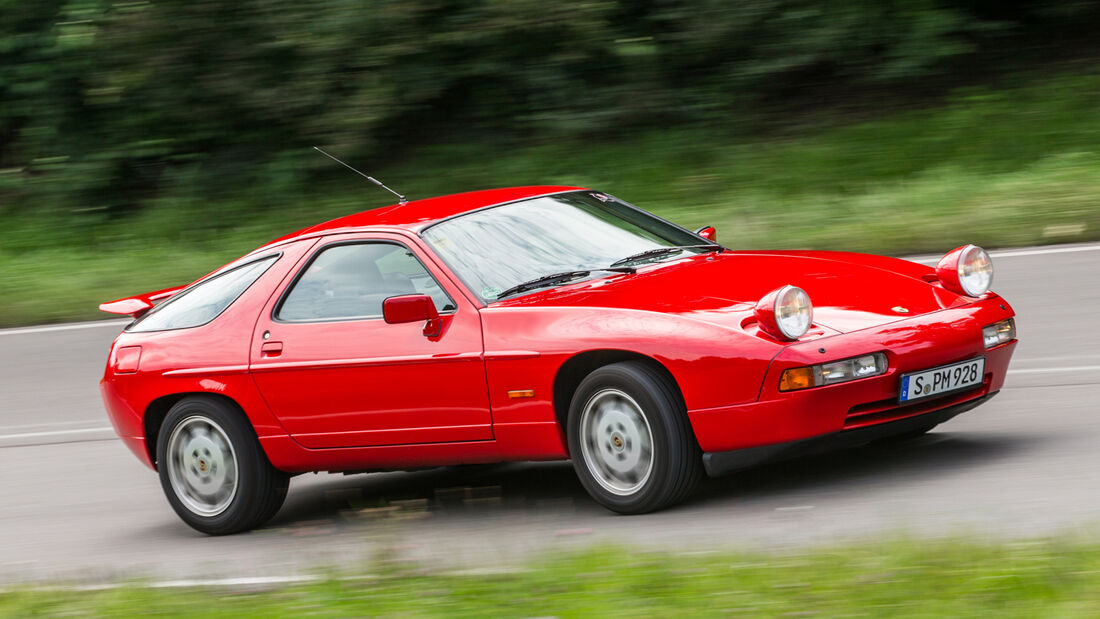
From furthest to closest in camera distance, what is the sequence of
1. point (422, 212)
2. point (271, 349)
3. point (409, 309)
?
point (422, 212), point (271, 349), point (409, 309)

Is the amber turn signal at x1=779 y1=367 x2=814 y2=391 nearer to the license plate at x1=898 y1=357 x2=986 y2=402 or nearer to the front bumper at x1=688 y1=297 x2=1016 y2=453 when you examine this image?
the front bumper at x1=688 y1=297 x2=1016 y2=453

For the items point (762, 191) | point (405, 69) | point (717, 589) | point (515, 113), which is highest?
point (405, 69)

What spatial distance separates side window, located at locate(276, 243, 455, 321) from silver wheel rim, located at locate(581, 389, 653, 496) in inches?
35.4

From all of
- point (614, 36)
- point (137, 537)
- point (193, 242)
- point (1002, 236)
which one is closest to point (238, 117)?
Answer: point (193, 242)

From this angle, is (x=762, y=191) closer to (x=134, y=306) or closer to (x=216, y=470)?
(x=134, y=306)

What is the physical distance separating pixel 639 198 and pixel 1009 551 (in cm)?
1101

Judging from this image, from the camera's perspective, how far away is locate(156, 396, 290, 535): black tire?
6.66 meters

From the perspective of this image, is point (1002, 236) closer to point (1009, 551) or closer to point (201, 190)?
point (1009, 551)

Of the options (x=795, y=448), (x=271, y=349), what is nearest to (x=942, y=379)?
(x=795, y=448)

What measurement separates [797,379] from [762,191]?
9367 mm

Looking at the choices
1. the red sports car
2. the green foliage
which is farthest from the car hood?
the green foliage

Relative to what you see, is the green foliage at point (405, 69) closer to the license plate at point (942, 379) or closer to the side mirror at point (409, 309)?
the side mirror at point (409, 309)

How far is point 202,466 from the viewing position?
680 cm

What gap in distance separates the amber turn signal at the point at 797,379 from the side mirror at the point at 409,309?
5.05 feet
